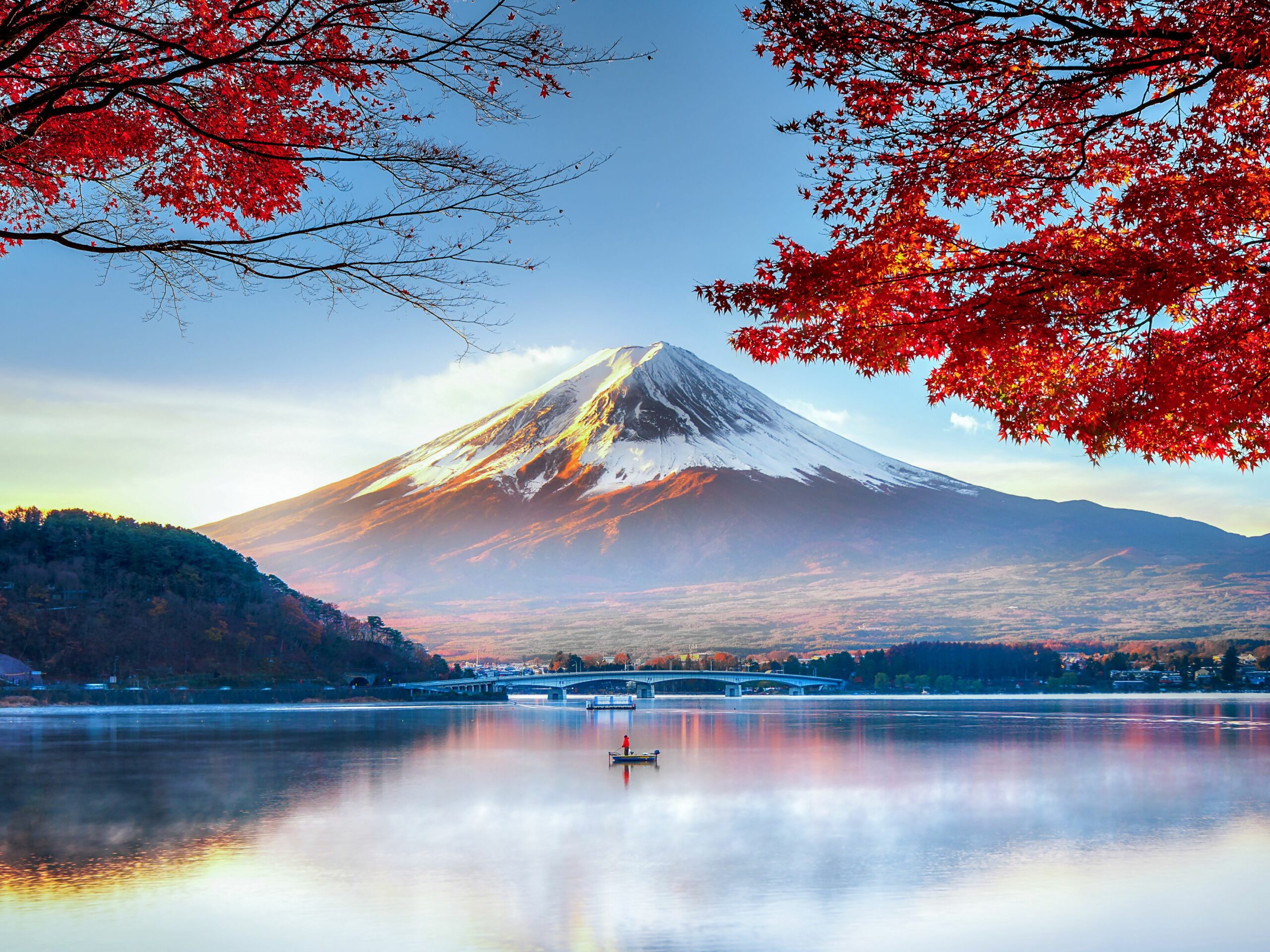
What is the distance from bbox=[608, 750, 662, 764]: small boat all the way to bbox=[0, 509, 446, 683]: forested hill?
271 ft

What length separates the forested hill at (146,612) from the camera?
104 m

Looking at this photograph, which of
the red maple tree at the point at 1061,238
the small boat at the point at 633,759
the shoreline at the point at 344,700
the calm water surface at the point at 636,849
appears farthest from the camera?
the shoreline at the point at 344,700

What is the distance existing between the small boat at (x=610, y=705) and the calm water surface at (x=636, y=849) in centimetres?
5435

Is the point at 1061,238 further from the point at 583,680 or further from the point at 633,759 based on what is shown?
the point at 583,680

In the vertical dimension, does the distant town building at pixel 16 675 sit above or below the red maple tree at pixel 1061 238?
below

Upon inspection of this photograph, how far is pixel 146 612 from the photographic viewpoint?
109m

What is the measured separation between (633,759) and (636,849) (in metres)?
17.4

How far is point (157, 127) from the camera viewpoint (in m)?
8.24

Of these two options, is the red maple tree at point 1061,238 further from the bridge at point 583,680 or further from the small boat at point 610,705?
the bridge at point 583,680

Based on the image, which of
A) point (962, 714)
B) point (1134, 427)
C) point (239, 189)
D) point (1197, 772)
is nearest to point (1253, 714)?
point (962, 714)

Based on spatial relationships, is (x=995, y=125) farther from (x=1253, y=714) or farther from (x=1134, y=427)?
(x=1253, y=714)

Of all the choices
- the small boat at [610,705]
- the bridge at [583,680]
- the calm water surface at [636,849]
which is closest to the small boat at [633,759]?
the calm water surface at [636,849]

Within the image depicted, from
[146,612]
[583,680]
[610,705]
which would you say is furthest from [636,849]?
[583,680]

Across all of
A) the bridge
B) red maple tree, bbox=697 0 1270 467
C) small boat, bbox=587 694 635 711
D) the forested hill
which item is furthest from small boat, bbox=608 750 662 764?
the forested hill
